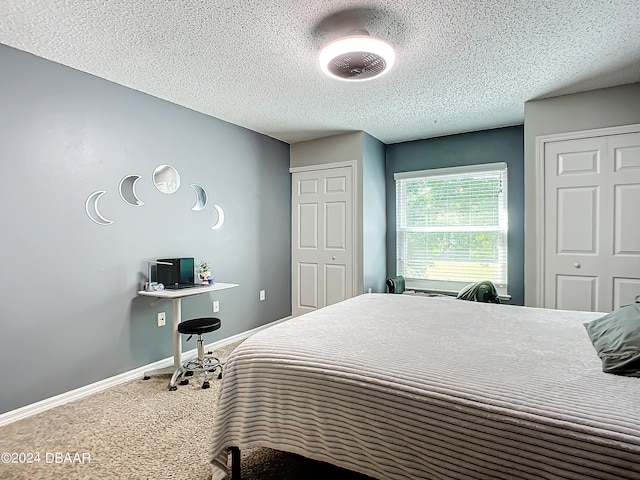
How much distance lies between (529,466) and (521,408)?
0.16 metres

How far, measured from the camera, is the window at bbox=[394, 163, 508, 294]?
4.23m

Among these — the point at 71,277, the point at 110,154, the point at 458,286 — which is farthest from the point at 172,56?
the point at 458,286

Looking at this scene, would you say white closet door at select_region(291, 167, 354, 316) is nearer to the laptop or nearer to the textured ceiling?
the textured ceiling

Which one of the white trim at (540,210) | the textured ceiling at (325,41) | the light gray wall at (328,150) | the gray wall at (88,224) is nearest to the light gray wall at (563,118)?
the white trim at (540,210)

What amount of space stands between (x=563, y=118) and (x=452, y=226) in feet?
5.45

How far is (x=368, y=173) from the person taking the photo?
14.7 feet

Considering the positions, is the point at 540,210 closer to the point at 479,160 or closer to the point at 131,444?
the point at 479,160

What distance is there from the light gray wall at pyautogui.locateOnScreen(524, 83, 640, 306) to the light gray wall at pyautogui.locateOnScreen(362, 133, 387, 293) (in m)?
1.74

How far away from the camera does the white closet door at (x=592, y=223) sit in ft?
9.92

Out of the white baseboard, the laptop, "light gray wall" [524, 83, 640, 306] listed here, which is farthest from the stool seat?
"light gray wall" [524, 83, 640, 306]

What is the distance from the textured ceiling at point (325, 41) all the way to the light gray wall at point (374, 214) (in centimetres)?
98

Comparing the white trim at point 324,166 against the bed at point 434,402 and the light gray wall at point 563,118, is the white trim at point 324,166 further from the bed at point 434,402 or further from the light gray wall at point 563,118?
the bed at point 434,402

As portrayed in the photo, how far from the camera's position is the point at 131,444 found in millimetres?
2033

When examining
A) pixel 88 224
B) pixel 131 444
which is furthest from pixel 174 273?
pixel 131 444
